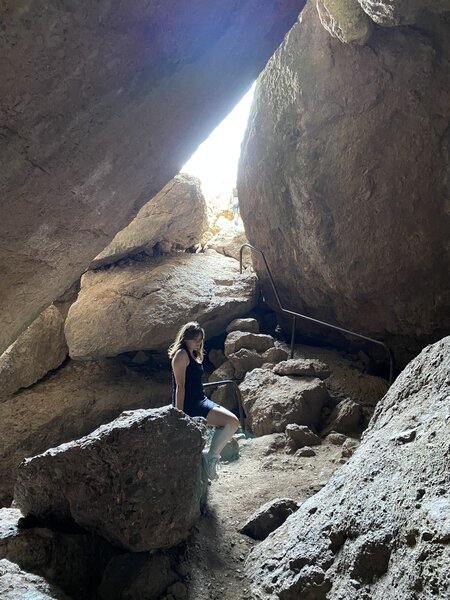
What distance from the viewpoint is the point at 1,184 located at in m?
1.76

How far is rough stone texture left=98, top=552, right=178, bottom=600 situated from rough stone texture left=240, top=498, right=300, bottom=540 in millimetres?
516

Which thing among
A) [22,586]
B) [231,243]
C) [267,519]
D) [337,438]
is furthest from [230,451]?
[231,243]

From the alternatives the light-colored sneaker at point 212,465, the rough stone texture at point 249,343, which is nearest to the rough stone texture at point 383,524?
the light-colored sneaker at point 212,465

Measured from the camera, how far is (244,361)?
597 centimetres

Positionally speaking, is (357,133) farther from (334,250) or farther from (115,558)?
(115,558)

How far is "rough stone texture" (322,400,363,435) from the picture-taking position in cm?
443

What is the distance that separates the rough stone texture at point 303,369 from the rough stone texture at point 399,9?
11.0 feet

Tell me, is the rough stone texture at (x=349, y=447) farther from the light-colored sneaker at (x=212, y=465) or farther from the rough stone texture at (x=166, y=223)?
the rough stone texture at (x=166, y=223)

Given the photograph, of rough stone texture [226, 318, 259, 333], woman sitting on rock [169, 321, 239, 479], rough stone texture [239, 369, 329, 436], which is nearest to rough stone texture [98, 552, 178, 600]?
woman sitting on rock [169, 321, 239, 479]

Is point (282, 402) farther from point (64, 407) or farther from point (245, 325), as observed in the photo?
point (64, 407)

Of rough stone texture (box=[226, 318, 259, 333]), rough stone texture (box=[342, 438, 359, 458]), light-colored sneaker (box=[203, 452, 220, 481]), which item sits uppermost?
rough stone texture (box=[226, 318, 259, 333])

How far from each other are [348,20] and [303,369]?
11.2ft

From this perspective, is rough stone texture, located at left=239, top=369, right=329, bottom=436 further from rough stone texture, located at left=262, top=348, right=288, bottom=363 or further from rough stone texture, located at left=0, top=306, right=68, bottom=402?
rough stone texture, located at left=0, top=306, right=68, bottom=402

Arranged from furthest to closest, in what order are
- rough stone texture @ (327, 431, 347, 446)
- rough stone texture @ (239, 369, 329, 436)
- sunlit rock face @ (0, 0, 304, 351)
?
rough stone texture @ (239, 369, 329, 436) < rough stone texture @ (327, 431, 347, 446) < sunlit rock face @ (0, 0, 304, 351)
